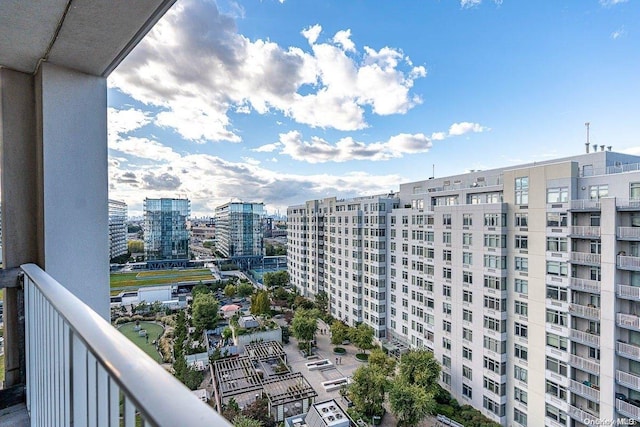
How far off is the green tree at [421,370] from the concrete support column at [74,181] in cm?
764

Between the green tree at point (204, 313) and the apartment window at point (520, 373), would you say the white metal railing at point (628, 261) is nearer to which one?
the apartment window at point (520, 373)

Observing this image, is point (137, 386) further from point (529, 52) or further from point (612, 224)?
point (612, 224)

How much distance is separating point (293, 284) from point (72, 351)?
59.4ft

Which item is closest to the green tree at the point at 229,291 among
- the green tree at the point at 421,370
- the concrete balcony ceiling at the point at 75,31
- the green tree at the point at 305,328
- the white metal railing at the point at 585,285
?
the green tree at the point at 305,328

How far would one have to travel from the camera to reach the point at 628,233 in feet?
18.1

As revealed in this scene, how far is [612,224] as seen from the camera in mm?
5645

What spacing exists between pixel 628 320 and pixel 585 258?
1.24 metres

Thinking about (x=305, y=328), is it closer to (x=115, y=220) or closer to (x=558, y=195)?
(x=115, y=220)

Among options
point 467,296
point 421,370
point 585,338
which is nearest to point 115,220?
point 421,370

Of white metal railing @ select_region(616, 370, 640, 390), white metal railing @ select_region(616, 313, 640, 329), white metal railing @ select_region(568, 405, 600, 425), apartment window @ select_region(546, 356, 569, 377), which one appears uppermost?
white metal railing @ select_region(616, 313, 640, 329)

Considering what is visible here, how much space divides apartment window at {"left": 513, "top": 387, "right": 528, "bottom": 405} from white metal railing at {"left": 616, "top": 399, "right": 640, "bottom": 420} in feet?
5.41

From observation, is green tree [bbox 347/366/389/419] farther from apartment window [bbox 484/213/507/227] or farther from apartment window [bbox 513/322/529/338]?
apartment window [bbox 484/213/507/227]

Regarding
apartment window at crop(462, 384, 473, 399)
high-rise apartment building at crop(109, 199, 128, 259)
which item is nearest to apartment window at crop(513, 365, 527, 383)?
apartment window at crop(462, 384, 473, 399)

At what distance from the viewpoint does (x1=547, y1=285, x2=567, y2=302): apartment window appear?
6272 mm
